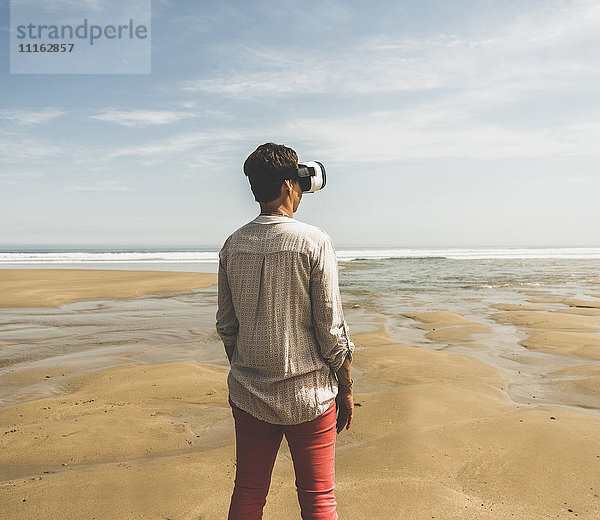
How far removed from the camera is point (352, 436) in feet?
14.6

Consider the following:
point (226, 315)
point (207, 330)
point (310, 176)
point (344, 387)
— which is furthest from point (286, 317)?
point (207, 330)

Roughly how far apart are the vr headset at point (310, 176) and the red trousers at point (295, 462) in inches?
38.9

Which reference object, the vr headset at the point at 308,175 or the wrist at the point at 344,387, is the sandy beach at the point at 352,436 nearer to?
the wrist at the point at 344,387

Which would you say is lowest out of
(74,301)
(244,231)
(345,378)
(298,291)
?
(74,301)

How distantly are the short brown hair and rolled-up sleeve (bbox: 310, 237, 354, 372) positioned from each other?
13.3 inches

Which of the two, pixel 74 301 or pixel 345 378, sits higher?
pixel 345 378

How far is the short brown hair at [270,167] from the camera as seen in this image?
7.06 ft

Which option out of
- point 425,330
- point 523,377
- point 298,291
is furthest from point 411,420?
point 425,330

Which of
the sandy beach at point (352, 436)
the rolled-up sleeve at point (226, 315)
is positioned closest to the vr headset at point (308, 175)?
the rolled-up sleeve at point (226, 315)

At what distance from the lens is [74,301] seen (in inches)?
596

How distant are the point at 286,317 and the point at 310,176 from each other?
25.3 inches

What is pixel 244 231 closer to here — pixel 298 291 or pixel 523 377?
pixel 298 291

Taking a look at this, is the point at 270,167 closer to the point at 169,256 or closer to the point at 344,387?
the point at 344,387

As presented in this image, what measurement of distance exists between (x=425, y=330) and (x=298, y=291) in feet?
27.2
